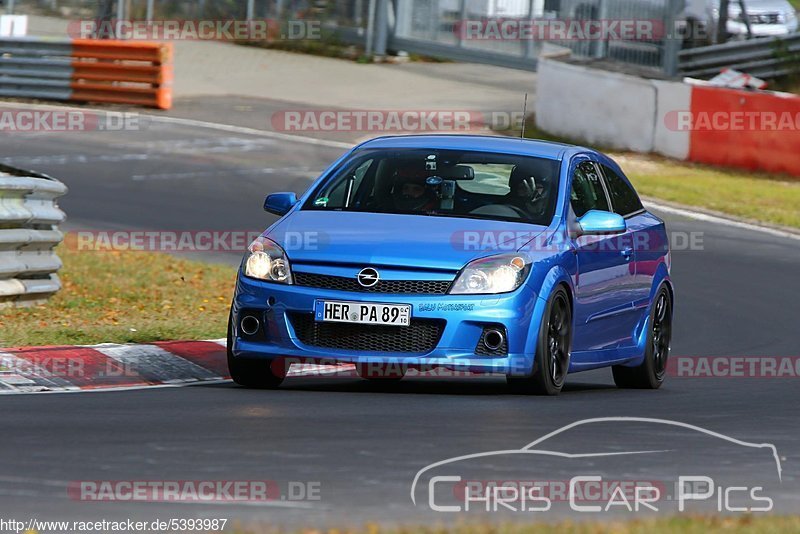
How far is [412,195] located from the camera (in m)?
10.0

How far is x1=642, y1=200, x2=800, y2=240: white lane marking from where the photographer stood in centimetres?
2062

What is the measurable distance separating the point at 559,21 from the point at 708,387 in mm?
21174

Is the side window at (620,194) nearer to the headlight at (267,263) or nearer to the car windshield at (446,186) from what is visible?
the car windshield at (446,186)

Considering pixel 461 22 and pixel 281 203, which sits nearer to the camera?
pixel 281 203

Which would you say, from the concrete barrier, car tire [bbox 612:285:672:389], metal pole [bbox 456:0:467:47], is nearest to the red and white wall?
the concrete barrier

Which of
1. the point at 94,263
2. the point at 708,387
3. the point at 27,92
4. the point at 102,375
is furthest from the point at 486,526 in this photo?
the point at 27,92

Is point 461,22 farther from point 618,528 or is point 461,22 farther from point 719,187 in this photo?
point 618,528

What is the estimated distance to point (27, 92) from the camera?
29438 mm

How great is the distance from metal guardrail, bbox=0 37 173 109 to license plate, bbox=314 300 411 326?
20503 mm

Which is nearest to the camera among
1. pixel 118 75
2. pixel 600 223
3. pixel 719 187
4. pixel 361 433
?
pixel 361 433

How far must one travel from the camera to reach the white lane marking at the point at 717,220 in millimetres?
20625

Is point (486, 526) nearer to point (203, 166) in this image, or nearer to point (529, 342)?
point (529, 342)

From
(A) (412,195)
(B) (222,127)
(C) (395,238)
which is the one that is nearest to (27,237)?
(A) (412,195)

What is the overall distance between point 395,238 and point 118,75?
20.7m
